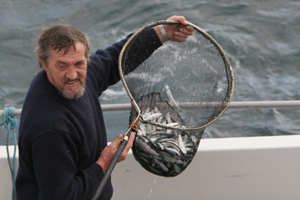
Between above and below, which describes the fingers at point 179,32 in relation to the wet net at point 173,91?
above

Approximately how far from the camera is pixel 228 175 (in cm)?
264

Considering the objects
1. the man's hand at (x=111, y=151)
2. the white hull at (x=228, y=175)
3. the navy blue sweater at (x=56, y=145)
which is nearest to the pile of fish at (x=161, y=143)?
the man's hand at (x=111, y=151)

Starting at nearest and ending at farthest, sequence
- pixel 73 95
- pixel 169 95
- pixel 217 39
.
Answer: pixel 73 95, pixel 169 95, pixel 217 39

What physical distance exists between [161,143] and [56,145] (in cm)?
67

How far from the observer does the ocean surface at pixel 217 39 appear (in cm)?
515

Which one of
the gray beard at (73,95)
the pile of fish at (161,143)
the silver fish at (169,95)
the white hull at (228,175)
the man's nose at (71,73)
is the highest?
the man's nose at (71,73)

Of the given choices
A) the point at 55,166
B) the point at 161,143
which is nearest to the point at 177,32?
the point at 161,143

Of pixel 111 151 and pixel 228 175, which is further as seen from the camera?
pixel 228 175

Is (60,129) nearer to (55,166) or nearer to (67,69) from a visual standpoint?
(55,166)

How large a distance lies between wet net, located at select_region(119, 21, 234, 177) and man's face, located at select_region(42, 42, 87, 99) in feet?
0.86

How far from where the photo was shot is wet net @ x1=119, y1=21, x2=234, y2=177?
6.23 ft

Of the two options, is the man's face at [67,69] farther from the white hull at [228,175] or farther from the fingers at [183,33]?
the white hull at [228,175]

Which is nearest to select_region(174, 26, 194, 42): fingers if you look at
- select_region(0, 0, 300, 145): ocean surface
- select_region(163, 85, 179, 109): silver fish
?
select_region(163, 85, 179, 109): silver fish

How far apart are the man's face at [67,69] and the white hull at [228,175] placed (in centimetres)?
107
